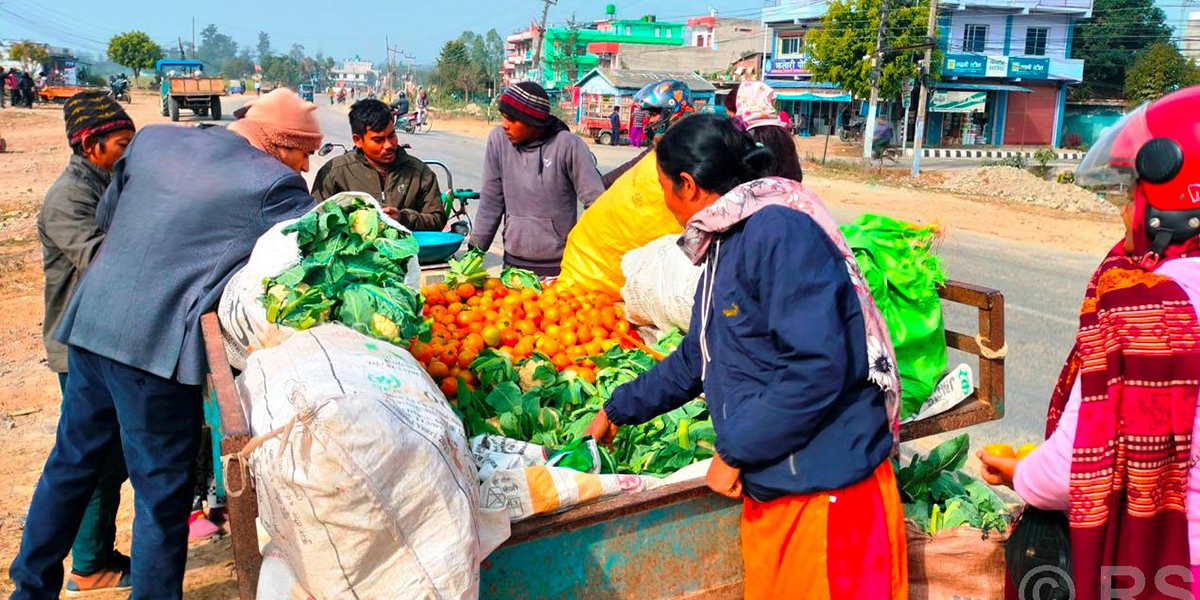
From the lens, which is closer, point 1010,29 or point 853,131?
point 853,131

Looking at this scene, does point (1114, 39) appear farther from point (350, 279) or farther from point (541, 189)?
point (350, 279)

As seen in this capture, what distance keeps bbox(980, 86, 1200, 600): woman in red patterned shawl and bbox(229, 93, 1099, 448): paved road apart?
10.7 ft

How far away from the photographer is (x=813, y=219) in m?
2.07

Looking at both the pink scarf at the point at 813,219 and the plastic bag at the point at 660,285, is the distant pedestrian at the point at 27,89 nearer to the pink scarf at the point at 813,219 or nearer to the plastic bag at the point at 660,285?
the plastic bag at the point at 660,285

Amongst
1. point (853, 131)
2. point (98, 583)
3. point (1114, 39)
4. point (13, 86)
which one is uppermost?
point (1114, 39)

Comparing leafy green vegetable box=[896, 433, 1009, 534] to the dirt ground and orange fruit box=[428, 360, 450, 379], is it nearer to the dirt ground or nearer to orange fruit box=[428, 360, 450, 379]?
the dirt ground

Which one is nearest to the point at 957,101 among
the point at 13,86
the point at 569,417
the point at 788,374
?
the point at 569,417

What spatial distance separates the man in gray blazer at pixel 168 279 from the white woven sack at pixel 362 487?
0.94m

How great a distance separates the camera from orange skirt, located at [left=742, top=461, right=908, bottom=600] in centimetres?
214

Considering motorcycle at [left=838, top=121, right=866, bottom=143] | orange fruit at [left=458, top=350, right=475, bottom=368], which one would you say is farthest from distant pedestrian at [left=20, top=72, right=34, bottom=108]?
orange fruit at [left=458, top=350, right=475, bottom=368]

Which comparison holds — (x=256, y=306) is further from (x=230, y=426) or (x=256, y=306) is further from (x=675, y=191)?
(x=675, y=191)

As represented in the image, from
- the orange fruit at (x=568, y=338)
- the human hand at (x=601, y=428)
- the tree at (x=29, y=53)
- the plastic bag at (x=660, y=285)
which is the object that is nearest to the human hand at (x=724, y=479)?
the human hand at (x=601, y=428)

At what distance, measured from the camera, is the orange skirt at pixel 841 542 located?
2141mm

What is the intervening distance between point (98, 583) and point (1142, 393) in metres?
3.60
